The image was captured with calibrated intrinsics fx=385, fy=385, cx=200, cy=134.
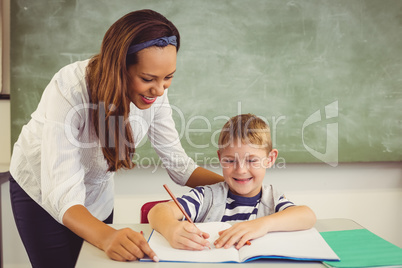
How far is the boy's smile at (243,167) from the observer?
51.3 inches

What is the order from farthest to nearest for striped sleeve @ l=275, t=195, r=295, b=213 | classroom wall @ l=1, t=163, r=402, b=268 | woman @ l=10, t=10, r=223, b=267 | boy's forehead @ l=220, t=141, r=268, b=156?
classroom wall @ l=1, t=163, r=402, b=268 < boy's forehead @ l=220, t=141, r=268, b=156 < striped sleeve @ l=275, t=195, r=295, b=213 < woman @ l=10, t=10, r=223, b=267

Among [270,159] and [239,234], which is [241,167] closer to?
[270,159]

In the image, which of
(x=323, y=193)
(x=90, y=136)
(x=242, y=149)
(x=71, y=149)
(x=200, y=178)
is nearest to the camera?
(x=71, y=149)

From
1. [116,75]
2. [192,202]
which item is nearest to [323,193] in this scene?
[192,202]

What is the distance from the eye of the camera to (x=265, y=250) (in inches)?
35.6

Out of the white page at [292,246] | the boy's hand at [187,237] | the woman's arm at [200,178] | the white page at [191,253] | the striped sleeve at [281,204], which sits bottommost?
the white page at [191,253]

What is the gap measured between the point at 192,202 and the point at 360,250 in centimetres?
53

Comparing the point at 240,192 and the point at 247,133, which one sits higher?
the point at 247,133

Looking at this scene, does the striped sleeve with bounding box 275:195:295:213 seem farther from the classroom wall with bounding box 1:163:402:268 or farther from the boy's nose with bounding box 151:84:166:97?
the classroom wall with bounding box 1:163:402:268

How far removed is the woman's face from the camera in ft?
3.56

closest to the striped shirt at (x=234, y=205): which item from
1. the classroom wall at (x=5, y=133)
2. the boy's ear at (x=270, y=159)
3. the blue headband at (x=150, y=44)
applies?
the boy's ear at (x=270, y=159)

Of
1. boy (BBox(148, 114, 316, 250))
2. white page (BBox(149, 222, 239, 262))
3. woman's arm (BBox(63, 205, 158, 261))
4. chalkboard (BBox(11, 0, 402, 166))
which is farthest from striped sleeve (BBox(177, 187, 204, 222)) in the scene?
chalkboard (BBox(11, 0, 402, 166))

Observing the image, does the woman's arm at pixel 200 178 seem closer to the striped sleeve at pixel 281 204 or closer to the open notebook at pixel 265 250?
the striped sleeve at pixel 281 204

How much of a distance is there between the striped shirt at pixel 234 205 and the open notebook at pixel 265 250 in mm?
217
